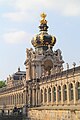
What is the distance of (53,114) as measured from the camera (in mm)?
45812

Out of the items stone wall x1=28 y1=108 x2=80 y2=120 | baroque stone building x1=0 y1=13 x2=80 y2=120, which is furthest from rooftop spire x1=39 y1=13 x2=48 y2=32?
stone wall x1=28 y1=108 x2=80 y2=120

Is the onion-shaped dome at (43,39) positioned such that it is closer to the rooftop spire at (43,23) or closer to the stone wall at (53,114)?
the rooftop spire at (43,23)

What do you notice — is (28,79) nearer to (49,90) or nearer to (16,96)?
(49,90)

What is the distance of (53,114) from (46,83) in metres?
16.2

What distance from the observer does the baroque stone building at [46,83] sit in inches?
1935

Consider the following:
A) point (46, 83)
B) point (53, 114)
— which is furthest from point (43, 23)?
point (53, 114)

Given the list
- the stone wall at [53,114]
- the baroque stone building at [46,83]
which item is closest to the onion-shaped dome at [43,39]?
the baroque stone building at [46,83]

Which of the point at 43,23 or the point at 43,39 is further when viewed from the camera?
the point at 43,23

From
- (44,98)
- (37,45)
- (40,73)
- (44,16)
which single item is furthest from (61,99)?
(44,16)

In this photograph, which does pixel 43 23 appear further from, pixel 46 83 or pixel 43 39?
pixel 46 83

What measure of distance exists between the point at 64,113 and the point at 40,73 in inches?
1098

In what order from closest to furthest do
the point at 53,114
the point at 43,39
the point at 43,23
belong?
the point at 53,114
the point at 43,39
the point at 43,23

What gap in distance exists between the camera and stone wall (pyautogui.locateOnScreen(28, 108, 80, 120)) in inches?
1523

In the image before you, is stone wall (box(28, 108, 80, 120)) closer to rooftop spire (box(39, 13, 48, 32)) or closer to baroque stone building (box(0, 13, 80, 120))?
baroque stone building (box(0, 13, 80, 120))
